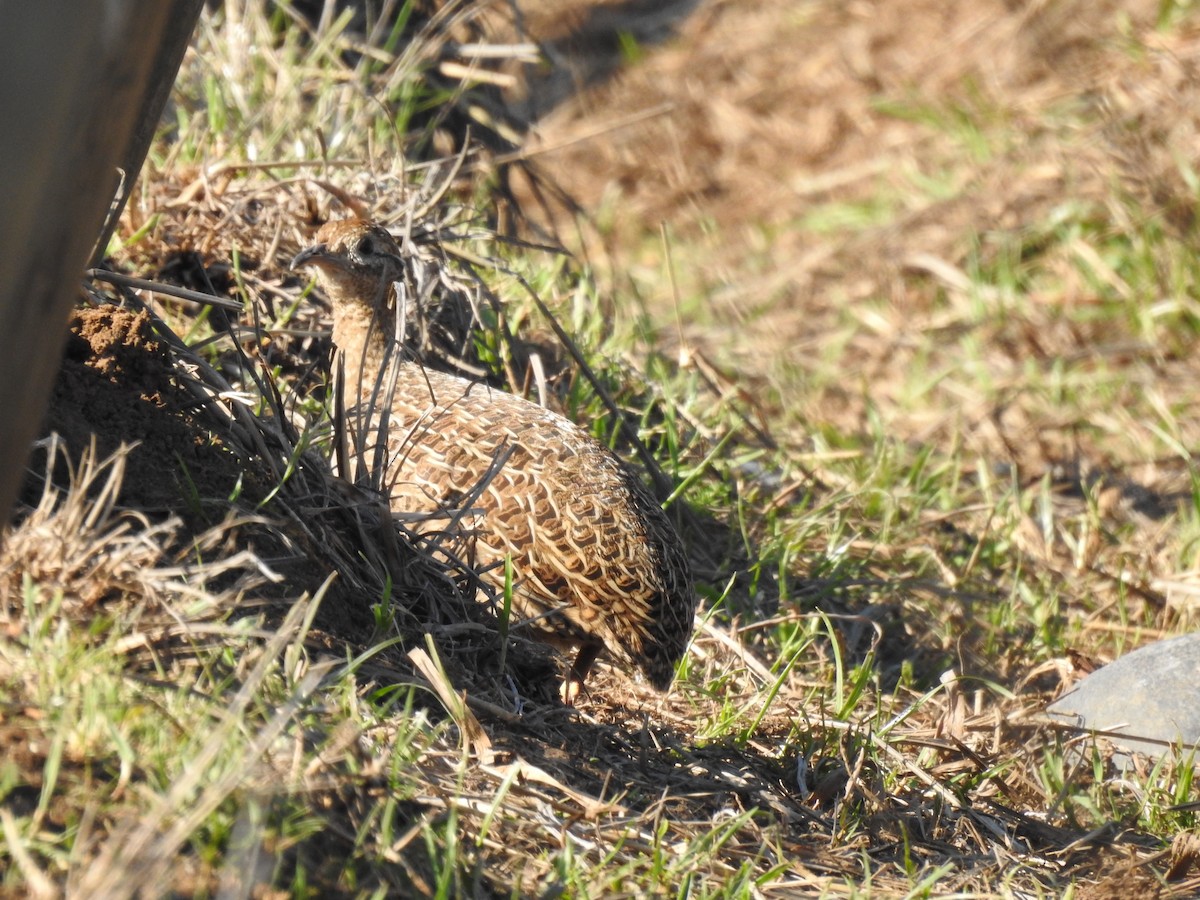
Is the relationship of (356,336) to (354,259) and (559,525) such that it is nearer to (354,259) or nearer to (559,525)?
(354,259)

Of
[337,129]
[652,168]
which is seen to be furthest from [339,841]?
[652,168]

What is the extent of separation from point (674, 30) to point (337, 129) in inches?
270

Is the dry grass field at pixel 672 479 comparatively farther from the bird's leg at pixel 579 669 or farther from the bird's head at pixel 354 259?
the bird's head at pixel 354 259

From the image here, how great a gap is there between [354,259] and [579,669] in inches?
64.5

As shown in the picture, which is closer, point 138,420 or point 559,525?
point 138,420

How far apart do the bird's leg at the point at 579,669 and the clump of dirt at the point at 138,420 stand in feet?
3.35

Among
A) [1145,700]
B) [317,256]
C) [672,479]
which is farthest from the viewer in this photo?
[672,479]

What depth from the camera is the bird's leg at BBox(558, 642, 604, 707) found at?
12.2 feet

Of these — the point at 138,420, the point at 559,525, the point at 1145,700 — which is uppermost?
the point at 138,420

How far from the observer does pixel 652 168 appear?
34.4 feet

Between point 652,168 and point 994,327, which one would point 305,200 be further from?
point 652,168

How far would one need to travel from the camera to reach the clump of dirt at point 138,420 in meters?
3.00

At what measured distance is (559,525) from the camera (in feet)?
12.7

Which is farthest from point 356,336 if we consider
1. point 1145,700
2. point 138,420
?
point 1145,700
